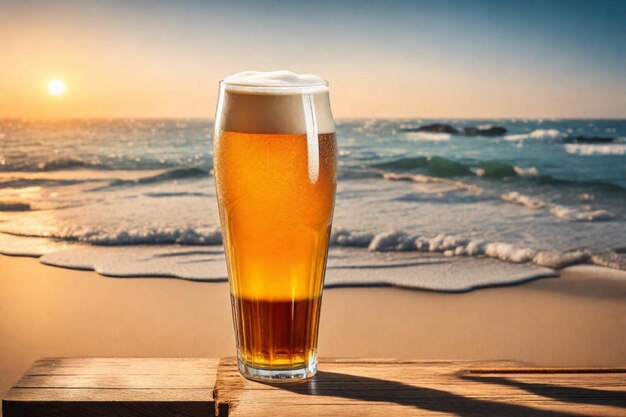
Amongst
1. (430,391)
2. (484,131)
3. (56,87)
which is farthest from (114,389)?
(484,131)

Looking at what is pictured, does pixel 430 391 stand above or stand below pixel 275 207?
below

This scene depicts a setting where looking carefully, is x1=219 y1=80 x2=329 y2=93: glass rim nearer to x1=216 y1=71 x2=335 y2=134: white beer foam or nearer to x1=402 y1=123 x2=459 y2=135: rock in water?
x1=216 y1=71 x2=335 y2=134: white beer foam

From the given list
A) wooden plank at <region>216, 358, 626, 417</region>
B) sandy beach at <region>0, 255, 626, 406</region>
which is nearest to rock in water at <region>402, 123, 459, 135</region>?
sandy beach at <region>0, 255, 626, 406</region>

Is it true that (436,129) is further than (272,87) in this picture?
Yes

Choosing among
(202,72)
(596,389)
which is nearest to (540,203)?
(202,72)

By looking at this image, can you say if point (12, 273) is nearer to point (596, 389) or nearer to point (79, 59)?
point (79, 59)

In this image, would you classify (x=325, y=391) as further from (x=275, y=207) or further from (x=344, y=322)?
(x=344, y=322)

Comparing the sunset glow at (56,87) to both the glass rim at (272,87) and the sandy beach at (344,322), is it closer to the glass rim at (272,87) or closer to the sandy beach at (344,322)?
the sandy beach at (344,322)
